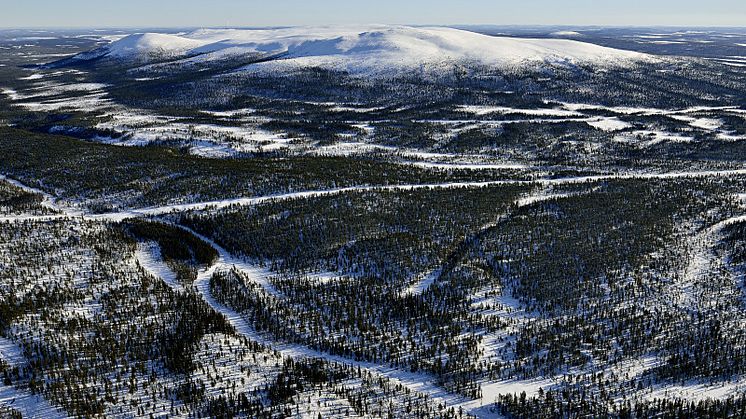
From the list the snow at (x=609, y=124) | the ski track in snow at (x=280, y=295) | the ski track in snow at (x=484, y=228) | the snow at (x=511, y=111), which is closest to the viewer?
the ski track in snow at (x=280, y=295)

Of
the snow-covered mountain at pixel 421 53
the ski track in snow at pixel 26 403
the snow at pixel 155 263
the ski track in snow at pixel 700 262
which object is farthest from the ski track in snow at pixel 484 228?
the snow-covered mountain at pixel 421 53

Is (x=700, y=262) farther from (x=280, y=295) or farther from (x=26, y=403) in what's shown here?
(x=26, y=403)

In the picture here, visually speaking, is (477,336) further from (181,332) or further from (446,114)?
(446,114)

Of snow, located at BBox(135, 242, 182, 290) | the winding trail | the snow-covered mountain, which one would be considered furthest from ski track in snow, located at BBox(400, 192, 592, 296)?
the snow-covered mountain

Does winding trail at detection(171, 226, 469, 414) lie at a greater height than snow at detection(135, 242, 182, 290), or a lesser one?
lesser

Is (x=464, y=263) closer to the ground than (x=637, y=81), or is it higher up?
closer to the ground

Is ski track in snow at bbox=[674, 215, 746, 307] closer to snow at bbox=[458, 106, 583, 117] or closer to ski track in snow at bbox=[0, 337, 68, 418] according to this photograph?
ski track in snow at bbox=[0, 337, 68, 418]

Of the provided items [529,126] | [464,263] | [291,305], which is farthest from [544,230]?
[529,126]

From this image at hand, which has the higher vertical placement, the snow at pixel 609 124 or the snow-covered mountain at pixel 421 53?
the snow-covered mountain at pixel 421 53

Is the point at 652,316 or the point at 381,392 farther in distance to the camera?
the point at 652,316

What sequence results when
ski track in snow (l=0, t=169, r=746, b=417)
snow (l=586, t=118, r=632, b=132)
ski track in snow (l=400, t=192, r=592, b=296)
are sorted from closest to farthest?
ski track in snow (l=0, t=169, r=746, b=417), ski track in snow (l=400, t=192, r=592, b=296), snow (l=586, t=118, r=632, b=132)

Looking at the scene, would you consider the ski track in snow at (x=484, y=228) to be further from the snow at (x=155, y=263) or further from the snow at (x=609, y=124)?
the snow at (x=609, y=124)
